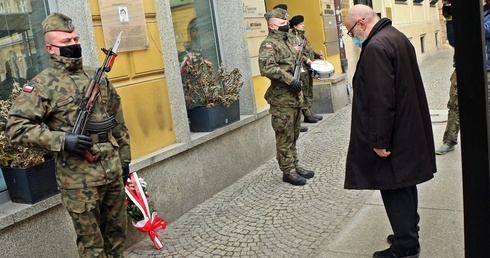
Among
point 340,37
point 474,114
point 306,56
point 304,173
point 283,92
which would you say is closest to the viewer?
point 474,114

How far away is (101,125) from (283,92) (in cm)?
273

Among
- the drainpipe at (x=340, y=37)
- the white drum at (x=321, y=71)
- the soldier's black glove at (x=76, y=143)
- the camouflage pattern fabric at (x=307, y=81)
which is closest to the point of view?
the soldier's black glove at (x=76, y=143)

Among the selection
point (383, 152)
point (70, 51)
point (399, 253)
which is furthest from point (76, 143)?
point (399, 253)

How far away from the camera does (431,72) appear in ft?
47.1

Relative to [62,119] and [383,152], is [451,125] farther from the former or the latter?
[62,119]

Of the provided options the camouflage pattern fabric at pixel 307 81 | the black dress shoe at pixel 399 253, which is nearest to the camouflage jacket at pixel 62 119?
the black dress shoe at pixel 399 253

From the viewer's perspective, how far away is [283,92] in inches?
215

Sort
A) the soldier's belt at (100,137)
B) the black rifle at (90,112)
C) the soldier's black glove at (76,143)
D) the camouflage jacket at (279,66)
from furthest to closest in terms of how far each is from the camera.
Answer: the camouflage jacket at (279,66) → the soldier's belt at (100,137) → the black rifle at (90,112) → the soldier's black glove at (76,143)

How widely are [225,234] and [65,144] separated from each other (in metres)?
1.96

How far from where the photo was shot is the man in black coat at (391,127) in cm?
314

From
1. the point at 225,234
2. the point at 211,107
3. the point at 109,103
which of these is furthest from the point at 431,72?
the point at 109,103

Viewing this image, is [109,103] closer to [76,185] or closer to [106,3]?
[76,185]

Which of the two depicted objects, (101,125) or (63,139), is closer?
(63,139)

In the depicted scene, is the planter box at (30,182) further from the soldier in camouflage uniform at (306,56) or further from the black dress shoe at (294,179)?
the soldier in camouflage uniform at (306,56)
